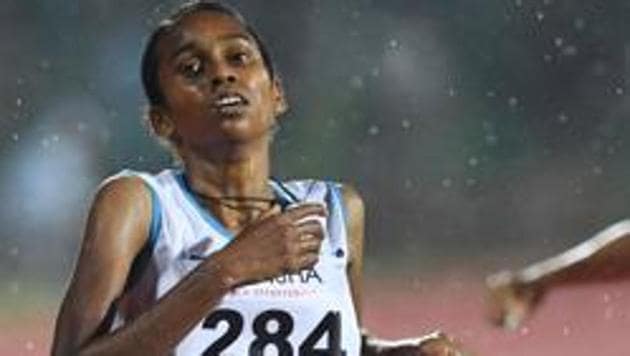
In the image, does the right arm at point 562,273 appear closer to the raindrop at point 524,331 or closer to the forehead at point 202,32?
the raindrop at point 524,331

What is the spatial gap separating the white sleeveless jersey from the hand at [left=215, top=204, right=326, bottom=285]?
0.08 ft

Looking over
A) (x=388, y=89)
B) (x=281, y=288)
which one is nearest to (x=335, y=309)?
(x=281, y=288)

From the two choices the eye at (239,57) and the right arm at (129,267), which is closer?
the right arm at (129,267)

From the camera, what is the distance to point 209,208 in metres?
2.26

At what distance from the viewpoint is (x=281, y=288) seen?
2230 mm

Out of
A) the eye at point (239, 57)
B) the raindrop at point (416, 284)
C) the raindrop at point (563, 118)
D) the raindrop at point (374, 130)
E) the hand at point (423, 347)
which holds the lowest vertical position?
the hand at point (423, 347)

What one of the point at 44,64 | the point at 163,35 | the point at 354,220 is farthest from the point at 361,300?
the point at 44,64

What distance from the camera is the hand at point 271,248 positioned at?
2.17 m

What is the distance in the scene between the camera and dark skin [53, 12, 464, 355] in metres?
2.12

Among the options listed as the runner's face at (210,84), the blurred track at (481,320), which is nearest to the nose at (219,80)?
the runner's face at (210,84)

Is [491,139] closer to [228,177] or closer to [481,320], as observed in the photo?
[481,320]

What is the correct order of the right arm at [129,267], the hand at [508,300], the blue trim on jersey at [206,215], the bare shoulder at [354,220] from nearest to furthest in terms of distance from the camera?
the right arm at [129,267]
the blue trim on jersey at [206,215]
the bare shoulder at [354,220]
the hand at [508,300]

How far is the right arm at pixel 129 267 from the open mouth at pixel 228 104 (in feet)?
0.52

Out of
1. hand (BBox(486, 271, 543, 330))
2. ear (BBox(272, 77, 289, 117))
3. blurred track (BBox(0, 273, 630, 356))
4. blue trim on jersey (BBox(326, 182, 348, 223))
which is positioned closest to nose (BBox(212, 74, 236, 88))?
ear (BBox(272, 77, 289, 117))
